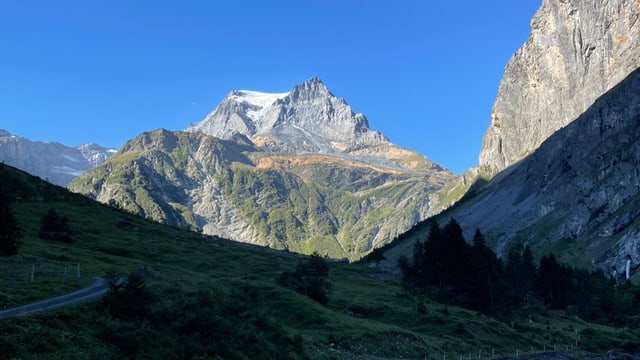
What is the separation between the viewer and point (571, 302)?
138000 millimetres

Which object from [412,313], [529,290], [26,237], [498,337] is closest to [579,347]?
[498,337]

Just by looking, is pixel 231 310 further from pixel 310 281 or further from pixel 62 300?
pixel 310 281

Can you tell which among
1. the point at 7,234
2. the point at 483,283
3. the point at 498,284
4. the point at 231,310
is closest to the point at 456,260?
the point at 483,283

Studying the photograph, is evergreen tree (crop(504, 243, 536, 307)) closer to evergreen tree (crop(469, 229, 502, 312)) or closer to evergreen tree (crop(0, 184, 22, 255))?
evergreen tree (crop(469, 229, 502, 312))

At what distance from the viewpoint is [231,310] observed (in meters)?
45.1

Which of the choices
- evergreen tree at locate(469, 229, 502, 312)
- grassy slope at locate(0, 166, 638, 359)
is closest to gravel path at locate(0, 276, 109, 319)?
grassy slope at locate(0, 166, 638, 359)

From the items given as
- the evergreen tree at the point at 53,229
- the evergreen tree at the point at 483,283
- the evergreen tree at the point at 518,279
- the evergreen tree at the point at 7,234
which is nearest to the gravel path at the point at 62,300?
the evergreen tree at the point at 7,234

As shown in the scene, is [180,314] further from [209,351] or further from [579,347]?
[579,347]

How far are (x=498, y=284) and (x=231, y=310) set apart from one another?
84936 millimetres

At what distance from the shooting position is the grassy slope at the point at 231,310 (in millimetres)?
33188

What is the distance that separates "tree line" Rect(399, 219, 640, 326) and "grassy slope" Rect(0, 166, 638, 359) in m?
9.08

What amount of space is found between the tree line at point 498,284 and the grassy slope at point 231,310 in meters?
9.08

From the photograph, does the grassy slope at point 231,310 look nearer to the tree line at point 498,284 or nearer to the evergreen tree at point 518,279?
the evergreen tree at point 518,279

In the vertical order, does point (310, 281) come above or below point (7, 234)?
below
